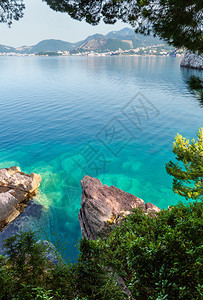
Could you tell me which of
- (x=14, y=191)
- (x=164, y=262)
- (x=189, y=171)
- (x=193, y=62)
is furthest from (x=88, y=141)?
(x=193, y=62)

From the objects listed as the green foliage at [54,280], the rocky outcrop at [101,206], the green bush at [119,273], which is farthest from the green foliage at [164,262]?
the rocky outcrop at [101,206]

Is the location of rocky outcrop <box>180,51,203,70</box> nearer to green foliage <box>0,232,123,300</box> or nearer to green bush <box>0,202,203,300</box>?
green bush <box>0,202,203,300</box>

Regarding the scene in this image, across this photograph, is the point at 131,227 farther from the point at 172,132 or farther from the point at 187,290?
the point at 172,132

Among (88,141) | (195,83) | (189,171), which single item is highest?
(195,83)

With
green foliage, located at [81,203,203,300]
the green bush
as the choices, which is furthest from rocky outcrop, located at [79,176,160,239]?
the green bush

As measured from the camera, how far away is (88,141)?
114 ft

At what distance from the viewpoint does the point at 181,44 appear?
30.6 feet

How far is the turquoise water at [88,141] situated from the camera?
22.1 meters

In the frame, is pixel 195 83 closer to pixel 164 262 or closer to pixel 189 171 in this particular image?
pixel 164 262

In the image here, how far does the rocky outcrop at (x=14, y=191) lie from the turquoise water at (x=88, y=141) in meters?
1.63

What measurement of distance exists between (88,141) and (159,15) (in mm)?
26952

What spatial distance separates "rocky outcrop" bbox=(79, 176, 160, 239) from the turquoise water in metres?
2.83

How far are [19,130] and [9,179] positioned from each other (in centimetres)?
1908

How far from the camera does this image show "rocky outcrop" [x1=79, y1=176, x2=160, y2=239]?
1432 cm
